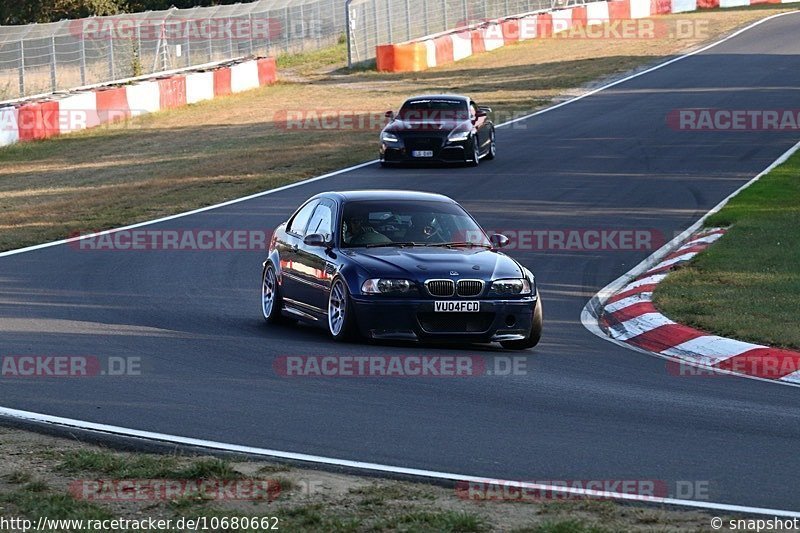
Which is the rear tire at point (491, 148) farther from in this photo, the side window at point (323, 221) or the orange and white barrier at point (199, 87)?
the side window at point (323, 221)

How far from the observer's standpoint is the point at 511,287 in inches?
477

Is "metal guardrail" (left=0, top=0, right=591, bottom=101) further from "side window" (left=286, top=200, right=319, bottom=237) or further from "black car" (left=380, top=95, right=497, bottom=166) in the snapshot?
"side window" (left=286, top=200, right=319, bottom=237)

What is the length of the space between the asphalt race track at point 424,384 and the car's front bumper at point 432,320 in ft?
0.63

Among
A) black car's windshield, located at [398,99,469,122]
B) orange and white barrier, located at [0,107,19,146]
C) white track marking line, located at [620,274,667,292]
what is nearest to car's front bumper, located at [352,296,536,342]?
white track marking line, located at [620,274,667,292]

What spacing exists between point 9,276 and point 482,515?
11.6 m

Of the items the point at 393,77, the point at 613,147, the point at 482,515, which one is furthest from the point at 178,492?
the point at 393,77

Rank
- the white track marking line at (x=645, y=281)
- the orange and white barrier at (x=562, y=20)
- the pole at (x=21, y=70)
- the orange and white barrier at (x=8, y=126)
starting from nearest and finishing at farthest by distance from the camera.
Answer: the white track marking line at (x=645, y=281) → the orange and white barrier at (x=8, y=126) → the pole at (x=21, y=70) → the orange and white barrier at (x=562, y=20)

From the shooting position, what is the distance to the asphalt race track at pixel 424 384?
7949 millimetres

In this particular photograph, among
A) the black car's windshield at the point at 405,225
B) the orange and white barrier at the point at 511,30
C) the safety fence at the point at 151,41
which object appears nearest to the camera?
the black car's windshield at the point at 405,225

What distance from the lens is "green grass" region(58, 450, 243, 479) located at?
24.0 feet

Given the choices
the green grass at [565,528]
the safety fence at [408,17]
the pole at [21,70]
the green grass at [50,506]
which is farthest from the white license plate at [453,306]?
the safety fence at [408,17]

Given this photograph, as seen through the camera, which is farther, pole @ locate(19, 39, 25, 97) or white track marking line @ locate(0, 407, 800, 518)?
pole @ locate(19, 39, 25, 97)

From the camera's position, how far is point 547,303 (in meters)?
14.8

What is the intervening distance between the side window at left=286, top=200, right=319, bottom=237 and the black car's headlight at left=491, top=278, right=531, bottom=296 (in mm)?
2647
